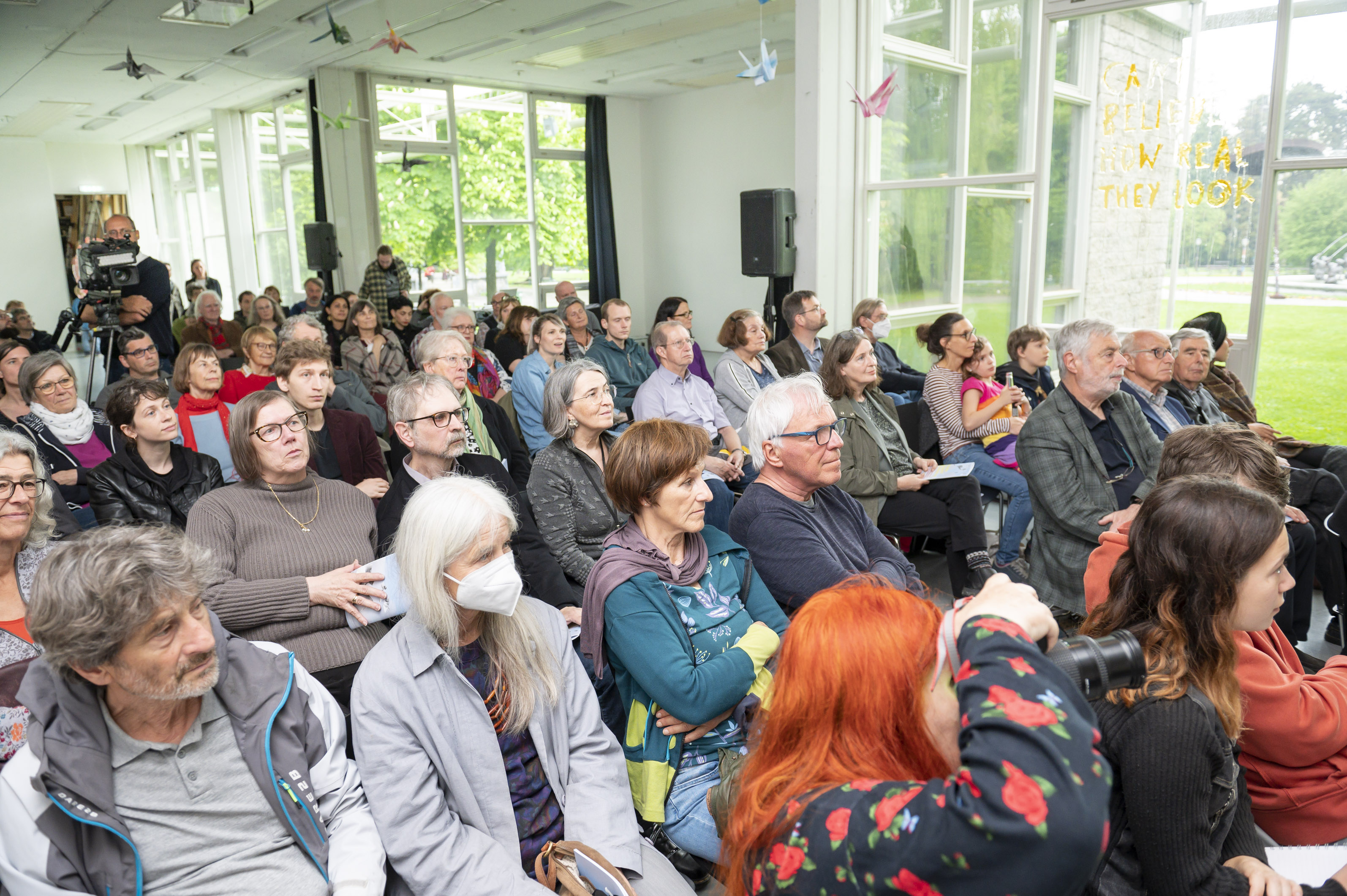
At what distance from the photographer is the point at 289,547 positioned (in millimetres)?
2146

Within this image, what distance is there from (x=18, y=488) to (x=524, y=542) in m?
1.24

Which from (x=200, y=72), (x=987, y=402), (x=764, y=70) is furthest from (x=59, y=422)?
(x=200, y=72)

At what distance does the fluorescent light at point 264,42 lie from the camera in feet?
25.4

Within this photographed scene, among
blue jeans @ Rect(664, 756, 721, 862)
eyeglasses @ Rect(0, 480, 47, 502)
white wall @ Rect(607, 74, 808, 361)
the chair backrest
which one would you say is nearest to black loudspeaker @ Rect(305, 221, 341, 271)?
white wall @ Rect(607, 74, 808, 361)

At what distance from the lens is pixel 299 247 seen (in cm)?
1159

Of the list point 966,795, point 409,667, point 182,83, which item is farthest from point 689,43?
point 966,795

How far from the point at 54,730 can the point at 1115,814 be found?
1.57 meters

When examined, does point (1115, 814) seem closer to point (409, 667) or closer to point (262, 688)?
point (409, 667)

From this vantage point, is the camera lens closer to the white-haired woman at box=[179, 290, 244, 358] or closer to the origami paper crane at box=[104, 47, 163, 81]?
the origami paper crane at box=[104, 47, 163, 81]

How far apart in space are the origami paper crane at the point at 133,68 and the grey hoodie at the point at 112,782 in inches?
245

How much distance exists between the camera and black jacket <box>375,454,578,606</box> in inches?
93.6

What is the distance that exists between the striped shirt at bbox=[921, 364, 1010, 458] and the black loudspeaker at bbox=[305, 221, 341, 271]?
296 inches

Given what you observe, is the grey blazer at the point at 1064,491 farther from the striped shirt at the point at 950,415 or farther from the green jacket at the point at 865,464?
the striped shirt at the point at 950,415

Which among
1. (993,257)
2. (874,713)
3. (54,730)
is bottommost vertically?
(54,730)
